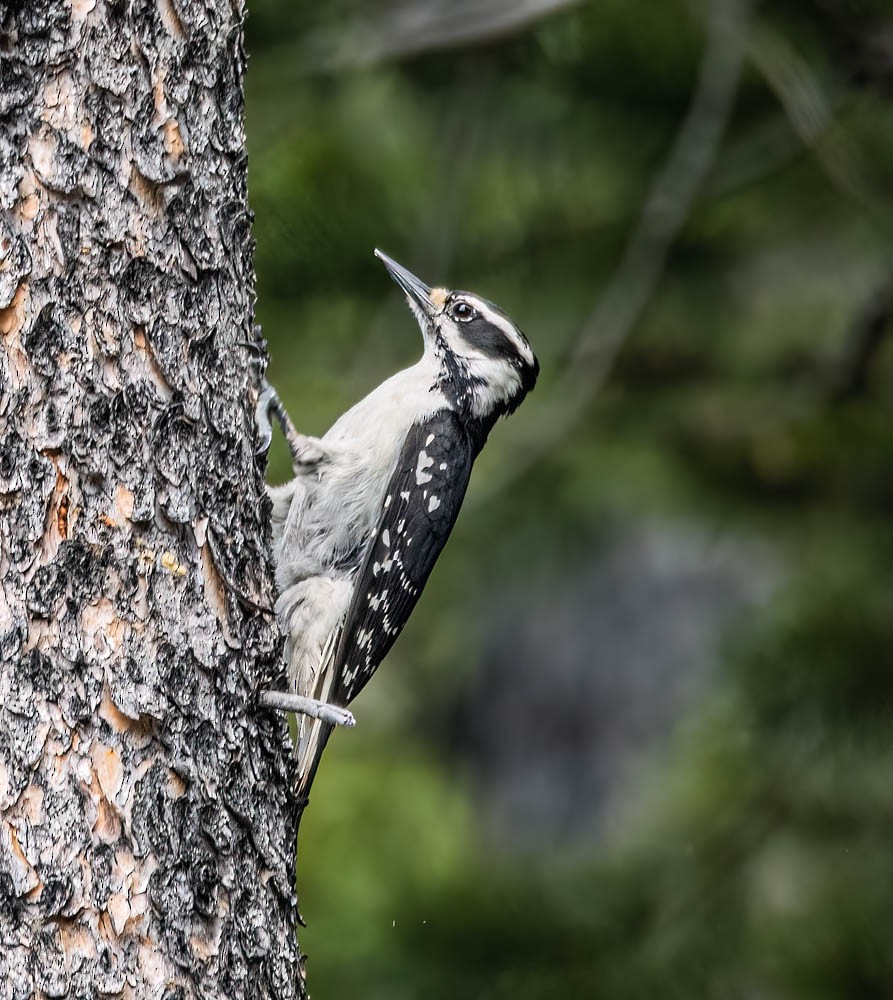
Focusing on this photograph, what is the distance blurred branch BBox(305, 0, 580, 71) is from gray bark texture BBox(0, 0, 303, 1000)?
6.19 feet

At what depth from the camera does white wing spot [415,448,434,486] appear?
11.5 ft

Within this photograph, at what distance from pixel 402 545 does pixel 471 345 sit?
69cm

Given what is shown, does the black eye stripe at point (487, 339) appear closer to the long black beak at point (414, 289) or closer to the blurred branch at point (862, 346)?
the long black beak at point (414, 289)

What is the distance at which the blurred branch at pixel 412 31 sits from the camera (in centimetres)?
412

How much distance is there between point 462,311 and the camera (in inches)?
150

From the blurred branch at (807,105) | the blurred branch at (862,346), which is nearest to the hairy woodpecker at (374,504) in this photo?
the blurred branch at (807,105)

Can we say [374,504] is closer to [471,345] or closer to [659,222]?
[471,345]

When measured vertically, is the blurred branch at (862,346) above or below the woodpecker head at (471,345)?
above

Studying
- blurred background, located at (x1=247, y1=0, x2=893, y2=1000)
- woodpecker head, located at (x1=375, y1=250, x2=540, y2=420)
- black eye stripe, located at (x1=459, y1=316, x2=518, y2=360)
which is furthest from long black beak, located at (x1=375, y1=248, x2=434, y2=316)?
blurred background, located at (x1=247, y1=0, x2=893, y2=1000)

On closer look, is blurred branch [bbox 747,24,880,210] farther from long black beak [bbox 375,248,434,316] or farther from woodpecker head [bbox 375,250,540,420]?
long black beak [bbox 375,248,434,316]

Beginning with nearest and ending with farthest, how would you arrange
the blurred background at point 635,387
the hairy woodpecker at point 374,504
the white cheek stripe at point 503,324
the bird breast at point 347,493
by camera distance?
the hairy woodpecker at point 374,504 → the bird breast at point 347,493 → the white cheek stripe at point 503,324 → the blurred background at point 635,387

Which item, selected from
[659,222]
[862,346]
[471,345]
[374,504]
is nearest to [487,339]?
[471,345]

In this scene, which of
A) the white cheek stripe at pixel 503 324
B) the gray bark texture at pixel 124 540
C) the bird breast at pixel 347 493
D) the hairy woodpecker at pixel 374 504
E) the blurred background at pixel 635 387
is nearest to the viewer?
the gray bark texture at pixel 124 540

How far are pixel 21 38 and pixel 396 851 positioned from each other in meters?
3.17
